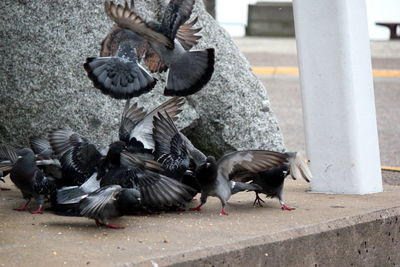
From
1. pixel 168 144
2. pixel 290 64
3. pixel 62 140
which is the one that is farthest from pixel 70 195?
pixel 290 64

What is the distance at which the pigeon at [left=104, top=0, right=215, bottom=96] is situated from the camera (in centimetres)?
574

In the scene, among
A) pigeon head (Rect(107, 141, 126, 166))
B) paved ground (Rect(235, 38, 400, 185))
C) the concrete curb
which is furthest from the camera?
paved ground (Rect(235, 38, 400, 185))

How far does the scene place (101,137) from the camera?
724cm

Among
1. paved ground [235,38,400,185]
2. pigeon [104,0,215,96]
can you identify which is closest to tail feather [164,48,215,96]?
pigeon [104,0,215,96]

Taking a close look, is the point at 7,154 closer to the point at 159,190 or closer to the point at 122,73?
the point at 122,73

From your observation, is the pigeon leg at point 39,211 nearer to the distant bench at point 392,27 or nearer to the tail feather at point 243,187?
the tail feather at point 243,187

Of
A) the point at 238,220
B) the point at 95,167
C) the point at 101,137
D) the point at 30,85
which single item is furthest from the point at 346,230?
the point at 30,85

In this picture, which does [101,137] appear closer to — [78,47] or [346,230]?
[78,47]

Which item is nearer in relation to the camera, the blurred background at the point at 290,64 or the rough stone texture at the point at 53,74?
the rough stone texture at the point at 53,74

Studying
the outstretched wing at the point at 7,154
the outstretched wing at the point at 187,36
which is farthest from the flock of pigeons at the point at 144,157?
the outstretched wing at the point at 187,36

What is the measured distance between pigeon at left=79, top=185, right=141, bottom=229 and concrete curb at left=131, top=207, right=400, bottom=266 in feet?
2.58

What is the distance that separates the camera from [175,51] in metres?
6.09

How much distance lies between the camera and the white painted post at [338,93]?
6.30m

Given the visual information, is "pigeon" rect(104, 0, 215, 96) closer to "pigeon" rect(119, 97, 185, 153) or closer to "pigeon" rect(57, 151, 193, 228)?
"pigeon" rect(119, 97, 185, 153)
